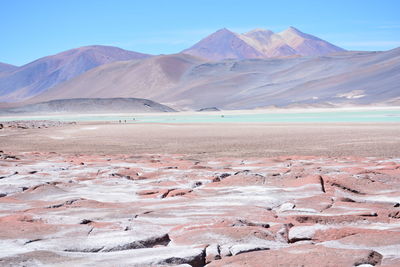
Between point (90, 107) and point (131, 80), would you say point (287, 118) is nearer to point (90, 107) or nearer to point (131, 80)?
point (90, 107)

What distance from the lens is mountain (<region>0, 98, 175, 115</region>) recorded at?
282 ft

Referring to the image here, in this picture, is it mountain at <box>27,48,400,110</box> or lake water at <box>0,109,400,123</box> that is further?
mountain at <box>27,48,400,110</box>

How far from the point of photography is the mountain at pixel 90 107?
282 ft

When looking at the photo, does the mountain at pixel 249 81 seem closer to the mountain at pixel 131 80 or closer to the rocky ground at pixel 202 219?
the mountain at pixel 131 80

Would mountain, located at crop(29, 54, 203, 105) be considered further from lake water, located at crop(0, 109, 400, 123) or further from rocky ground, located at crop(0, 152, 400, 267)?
rocky ground, located at crop(0, 152, 400, 267)

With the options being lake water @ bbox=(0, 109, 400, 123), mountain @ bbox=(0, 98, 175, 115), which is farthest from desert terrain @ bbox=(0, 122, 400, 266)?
mountain @ bbox=(0, 98, 175, 115)

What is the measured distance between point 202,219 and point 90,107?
279 ft

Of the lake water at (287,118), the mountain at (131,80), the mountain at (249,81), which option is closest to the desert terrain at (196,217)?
the lake water at (287,118)

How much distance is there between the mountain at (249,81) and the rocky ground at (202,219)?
8322cm

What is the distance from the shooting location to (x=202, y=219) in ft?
16.7

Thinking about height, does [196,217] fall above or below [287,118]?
above

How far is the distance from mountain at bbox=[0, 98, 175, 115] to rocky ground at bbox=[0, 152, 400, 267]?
7748 cm

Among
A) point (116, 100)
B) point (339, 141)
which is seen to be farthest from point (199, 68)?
point (339, 141)

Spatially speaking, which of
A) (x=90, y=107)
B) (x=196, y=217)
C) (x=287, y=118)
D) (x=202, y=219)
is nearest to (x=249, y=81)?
(x=90, y=107)
